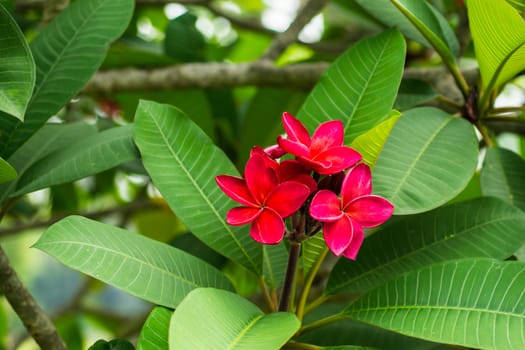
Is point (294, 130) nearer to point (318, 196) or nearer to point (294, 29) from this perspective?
point (318, 196)

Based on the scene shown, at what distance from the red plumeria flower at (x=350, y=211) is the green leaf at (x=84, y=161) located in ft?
0.96

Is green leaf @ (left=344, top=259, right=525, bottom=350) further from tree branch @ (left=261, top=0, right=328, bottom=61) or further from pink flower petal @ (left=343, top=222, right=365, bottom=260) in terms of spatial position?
tree branch @ (left=261, top=0, right=328, bottom=61)

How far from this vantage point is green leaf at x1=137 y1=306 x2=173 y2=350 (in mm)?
643

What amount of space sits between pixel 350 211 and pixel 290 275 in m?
0.13

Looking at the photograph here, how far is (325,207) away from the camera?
26.5 inches

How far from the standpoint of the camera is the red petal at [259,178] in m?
0.69

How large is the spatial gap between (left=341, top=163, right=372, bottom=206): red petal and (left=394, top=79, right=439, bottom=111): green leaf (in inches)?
15.5

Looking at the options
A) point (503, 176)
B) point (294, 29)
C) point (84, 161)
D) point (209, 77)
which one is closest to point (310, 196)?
point (84, 161)

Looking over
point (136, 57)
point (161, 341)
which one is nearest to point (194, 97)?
point (136, 57)

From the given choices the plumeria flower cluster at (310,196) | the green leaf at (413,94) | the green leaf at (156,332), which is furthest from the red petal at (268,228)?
the green leaf at (413,94)

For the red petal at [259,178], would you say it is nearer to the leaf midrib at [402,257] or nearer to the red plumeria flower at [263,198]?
the red plumeria flower at [263,198]

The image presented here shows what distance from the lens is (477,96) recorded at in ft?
3.47

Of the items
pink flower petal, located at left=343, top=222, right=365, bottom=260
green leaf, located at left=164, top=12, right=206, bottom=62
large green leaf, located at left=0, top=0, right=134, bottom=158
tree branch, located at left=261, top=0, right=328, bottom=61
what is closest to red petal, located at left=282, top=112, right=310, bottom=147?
pink flower petal, located at left=343, top=222, right=365, bottom=260

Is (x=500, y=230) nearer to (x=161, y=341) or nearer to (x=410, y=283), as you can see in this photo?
(x=410, y=283)
